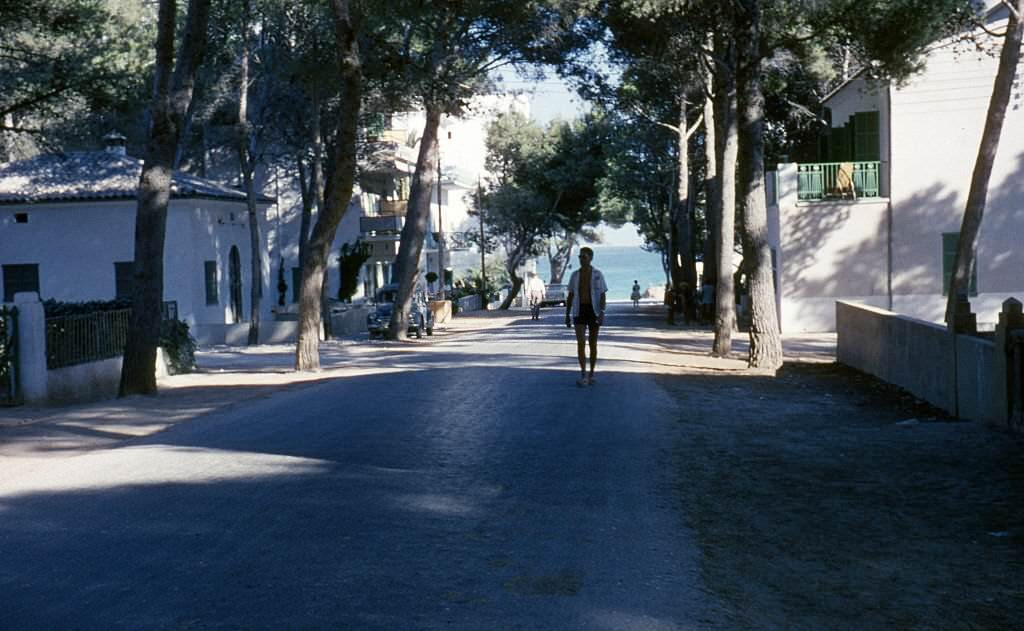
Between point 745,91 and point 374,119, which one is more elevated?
point 374,119

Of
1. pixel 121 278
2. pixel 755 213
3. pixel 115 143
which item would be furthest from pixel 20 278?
pixel 755 213

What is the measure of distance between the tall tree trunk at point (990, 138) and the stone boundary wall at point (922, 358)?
73.2 inches

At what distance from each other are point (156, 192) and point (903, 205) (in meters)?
21.9

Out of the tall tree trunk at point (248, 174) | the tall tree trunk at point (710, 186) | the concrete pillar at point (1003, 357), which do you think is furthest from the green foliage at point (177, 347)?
the tall tree trunk at point (710, 186)

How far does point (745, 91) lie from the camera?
2359cm

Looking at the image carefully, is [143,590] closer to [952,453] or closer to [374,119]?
[952,453]

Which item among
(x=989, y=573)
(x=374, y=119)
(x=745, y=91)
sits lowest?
(x=989, y=573)

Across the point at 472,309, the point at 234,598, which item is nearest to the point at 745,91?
the point at 234,598

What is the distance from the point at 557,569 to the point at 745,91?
1775cm

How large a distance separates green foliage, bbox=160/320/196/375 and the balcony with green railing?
60.2 ft

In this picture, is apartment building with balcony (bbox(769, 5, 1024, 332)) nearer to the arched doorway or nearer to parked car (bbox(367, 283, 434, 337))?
parked car (bbox(367, 283, 434, 337))

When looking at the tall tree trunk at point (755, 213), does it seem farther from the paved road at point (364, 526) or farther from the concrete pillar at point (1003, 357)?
the concrete pillar at point (1003, 357)

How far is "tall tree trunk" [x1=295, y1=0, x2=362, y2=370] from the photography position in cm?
2383

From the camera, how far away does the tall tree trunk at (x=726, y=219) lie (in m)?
26.9
